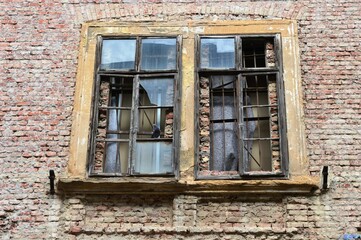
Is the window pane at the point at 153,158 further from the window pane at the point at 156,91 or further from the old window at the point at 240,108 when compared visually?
the window pane at the point at 156,91

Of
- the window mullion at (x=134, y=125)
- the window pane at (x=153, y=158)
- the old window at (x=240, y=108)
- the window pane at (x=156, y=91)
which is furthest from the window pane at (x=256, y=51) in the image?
the window pane at (x=153, y=158)

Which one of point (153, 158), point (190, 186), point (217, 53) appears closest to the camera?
point (190, 186)

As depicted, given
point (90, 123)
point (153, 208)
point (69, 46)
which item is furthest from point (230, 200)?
point (69, 46)

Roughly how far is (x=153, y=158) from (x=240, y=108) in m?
1.15

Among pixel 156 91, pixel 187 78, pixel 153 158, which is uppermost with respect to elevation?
pixel 187 78

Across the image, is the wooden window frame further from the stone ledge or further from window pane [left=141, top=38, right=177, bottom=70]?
the stone ledge

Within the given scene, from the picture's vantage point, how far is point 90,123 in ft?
23.0

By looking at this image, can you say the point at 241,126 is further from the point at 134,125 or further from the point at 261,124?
the point at 134,125

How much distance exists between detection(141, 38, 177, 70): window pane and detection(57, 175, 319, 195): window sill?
4.84 ft

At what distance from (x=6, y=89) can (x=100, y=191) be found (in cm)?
178

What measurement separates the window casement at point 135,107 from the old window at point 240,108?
0.34 m

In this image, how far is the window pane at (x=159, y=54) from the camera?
7.31m

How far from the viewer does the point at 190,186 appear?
21.6 feet

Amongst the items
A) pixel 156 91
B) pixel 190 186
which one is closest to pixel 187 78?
pixel 156 91
